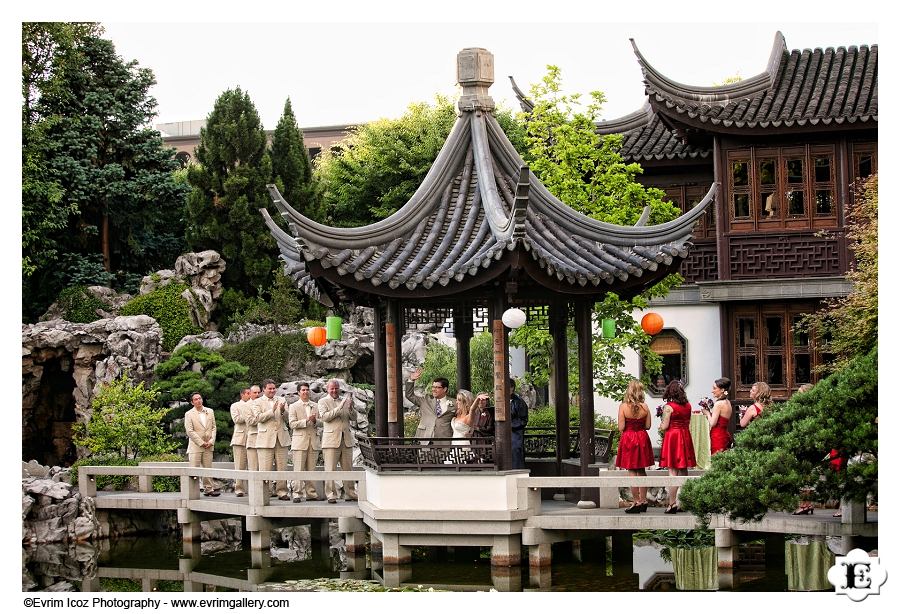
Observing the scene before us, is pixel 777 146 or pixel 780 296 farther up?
pixel 777 146

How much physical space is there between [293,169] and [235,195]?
5.16 ft

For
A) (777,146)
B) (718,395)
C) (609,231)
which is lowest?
(718,395)

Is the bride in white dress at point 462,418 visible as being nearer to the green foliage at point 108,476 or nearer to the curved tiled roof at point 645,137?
the green foliage at point 108,476

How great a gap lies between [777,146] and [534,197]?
8.69 metres

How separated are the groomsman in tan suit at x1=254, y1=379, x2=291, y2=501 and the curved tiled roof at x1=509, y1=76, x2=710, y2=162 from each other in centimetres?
807

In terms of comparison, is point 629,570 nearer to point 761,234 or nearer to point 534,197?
point 534,197

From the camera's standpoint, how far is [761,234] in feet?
77.0

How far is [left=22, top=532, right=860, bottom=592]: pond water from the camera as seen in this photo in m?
14.9

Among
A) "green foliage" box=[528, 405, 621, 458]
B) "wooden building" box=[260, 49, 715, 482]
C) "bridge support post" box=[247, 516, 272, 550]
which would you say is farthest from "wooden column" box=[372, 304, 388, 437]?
"green foliage" box=[528, 405, 621, 458]

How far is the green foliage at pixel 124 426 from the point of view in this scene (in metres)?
21.6

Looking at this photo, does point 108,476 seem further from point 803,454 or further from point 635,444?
point 803,454

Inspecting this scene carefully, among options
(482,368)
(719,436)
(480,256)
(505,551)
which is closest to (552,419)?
(482,368)

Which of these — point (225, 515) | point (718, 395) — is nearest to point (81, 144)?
point (225, 515)

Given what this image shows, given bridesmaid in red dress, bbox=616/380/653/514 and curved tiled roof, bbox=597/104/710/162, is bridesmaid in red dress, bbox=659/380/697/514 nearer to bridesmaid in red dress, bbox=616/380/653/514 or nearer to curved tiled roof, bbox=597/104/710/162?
bridesmaid in red dress, bbox=616/380/653/514
